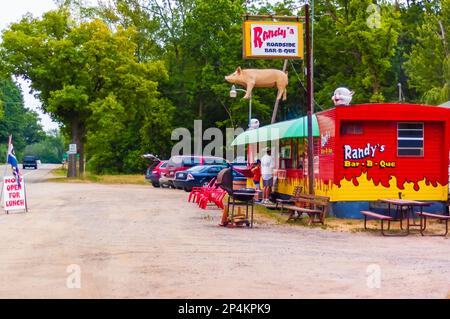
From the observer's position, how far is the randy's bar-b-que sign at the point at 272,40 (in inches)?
779

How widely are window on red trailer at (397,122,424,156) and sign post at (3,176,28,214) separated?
1106 cm

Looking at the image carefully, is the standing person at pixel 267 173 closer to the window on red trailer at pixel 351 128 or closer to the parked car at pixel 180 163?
the window on red trailer at pixel 351 128

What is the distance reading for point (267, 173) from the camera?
23.0 metres

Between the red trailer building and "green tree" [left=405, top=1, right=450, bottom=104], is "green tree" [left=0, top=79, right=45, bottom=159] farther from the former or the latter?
the red trailer building

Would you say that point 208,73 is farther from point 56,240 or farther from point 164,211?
point 56,240

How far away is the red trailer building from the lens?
19016 mm

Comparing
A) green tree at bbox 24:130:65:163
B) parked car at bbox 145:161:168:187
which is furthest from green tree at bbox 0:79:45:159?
Answer: parked car at bbox 145:161:168:187

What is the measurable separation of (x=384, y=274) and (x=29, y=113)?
128962 millimetres

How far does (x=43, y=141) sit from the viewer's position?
143m

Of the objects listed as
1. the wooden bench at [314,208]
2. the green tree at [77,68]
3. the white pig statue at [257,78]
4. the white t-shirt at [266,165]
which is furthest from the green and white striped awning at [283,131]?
the green tree at [77,68]

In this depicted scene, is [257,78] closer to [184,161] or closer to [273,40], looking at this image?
[273,40]

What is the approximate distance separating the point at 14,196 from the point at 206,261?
434 inches

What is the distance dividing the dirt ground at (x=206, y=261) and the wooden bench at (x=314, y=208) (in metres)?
0.82

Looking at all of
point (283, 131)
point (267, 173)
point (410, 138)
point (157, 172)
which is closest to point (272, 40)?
point (283, 131)
